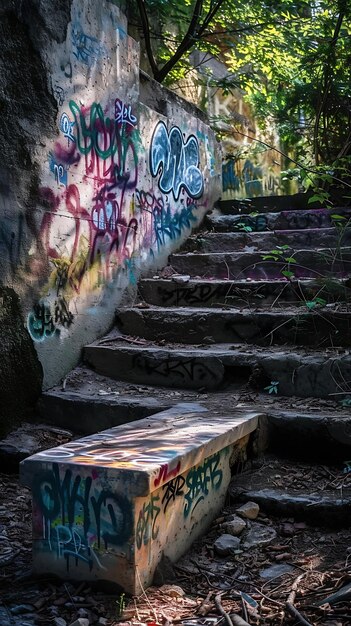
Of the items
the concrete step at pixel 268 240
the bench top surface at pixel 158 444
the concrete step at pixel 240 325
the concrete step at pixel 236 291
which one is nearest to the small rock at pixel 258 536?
the bench top surface at pixel 158 444

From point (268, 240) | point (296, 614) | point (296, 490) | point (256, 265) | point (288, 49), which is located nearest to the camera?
point (296, 614)

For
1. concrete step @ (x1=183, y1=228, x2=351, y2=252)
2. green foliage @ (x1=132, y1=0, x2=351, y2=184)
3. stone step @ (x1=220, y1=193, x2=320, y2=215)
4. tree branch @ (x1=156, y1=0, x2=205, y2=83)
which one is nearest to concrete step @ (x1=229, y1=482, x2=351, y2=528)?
concrete step @ (x1=183, y1=228, x2=351, y2=252)

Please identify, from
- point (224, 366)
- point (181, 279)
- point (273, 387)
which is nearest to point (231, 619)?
point (273, 387)

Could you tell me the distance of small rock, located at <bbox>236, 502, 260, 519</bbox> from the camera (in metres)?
3.11

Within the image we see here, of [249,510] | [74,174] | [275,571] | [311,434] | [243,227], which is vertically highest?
[74,174]

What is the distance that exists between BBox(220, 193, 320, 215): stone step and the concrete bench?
184 inches

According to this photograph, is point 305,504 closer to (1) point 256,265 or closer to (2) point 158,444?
(2) point 158,444

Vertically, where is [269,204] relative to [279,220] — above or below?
above

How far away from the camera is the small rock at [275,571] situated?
2.67m

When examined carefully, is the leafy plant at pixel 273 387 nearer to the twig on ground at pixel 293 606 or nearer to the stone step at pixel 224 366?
the stone step at pixel 224 366

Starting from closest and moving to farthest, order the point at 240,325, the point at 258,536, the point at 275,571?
the point at 275,571 → the point at 258,536 → the point at 240,325

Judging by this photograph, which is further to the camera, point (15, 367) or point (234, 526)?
point (15, 367)

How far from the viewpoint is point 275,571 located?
271 centimetres

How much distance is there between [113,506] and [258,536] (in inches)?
37.6
